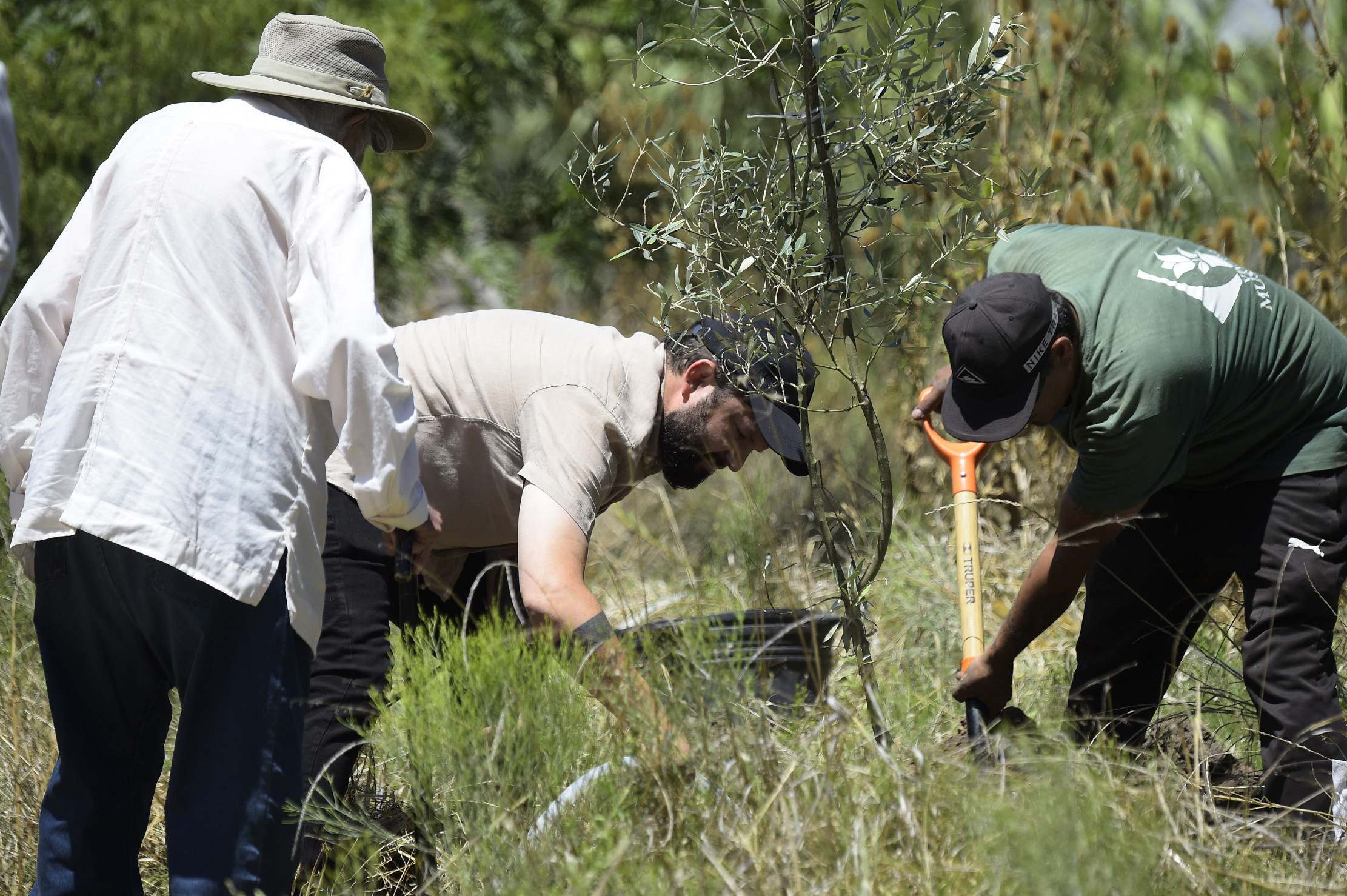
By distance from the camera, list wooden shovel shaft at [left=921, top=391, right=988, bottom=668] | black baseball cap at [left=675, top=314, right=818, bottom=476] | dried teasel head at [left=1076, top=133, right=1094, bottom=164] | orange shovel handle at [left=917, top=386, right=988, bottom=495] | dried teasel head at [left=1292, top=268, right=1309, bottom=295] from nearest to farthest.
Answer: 1. black baseball cap at [left=675, top=314, right=818, bottom=476]
2. wooden shovel shaft at [left=921, top=391, right=988, bottom=668]
3. orange shovel handle at [left=917, top=386, right=988, bottom=495]
4. dried teasel head at [left=1292, top=268, right=1309, bottom=295]
5. dried teasel head at [left=1076, top=133, right=1094, bottom=164]

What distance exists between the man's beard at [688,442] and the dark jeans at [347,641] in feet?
1.68

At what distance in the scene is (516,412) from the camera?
123 inches

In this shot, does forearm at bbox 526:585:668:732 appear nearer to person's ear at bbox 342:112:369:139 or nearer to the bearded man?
the bearded man

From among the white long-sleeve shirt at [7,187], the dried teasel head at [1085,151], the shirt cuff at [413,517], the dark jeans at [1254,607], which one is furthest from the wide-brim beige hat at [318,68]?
the dried teasel head at [1085,151]

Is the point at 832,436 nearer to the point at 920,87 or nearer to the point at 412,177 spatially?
the point at 412,177

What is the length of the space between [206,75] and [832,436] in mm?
3987

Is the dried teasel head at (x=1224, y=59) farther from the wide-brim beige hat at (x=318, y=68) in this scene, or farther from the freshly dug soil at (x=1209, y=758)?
the wide-brim beige hat at (x=318, y=68)

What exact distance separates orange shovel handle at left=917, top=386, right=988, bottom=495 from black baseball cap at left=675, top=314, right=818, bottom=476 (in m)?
0.44

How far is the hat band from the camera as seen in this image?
2576 mm

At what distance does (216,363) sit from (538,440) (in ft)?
2.91

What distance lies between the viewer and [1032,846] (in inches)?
76.0

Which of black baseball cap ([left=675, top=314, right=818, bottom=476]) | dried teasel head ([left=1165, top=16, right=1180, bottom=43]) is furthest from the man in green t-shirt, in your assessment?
dried teasel head ([left=1165, top=16, right=1180, bottom=43])

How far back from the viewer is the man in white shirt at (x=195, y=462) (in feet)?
7.16

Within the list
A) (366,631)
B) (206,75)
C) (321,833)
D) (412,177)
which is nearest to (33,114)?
(412,177)
